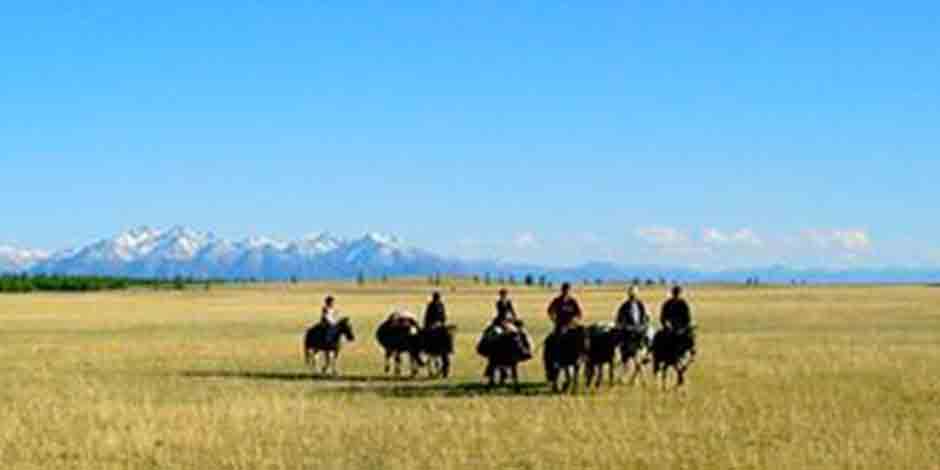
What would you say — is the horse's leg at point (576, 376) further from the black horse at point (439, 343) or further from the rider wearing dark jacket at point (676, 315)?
the black horse at point (439, 343)

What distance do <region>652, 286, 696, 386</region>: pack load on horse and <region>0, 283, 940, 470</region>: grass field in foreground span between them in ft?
2.51

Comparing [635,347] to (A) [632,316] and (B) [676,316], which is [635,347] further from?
(B) [676,316]

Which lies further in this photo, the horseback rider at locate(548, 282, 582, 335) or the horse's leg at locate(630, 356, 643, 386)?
the horse's leg at locate(630, 356, 643, 386)

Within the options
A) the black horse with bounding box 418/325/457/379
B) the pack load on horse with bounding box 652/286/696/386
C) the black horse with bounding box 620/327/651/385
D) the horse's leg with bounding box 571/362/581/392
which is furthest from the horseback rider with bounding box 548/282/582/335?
the black horse with bounding box 418/325/457/379

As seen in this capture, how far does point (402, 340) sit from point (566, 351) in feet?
21.8

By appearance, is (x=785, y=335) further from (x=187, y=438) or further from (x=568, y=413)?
(x=187, y=438)

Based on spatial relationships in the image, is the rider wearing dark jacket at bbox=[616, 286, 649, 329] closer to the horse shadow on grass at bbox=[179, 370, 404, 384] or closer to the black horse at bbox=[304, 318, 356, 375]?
the horse shadow on grass at bbox=[179, 370, 404, 384]

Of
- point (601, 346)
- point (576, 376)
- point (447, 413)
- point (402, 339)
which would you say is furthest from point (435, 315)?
point (447, 413)

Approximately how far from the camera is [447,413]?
2797 cm

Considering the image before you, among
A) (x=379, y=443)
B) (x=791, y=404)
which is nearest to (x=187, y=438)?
(x=379, y=443)

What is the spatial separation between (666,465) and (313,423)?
7.42 meters

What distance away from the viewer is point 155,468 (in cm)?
2127

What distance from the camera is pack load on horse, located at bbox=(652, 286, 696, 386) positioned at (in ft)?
109

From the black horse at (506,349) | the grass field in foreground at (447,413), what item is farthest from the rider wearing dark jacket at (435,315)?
the black horse at (506,349)
